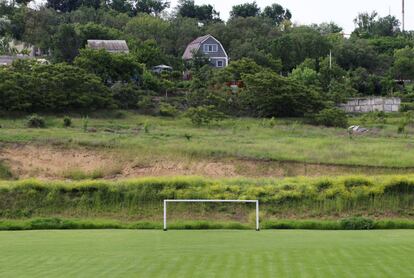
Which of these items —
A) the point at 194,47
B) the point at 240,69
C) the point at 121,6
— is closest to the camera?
the point at 240,69

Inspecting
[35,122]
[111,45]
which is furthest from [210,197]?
[111,45]

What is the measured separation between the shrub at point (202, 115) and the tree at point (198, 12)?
90.2 meters

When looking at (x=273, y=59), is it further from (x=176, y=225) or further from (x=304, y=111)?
(x=176, y=225)

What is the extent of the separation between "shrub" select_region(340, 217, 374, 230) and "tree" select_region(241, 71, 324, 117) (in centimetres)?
3204

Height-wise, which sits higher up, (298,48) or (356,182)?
(298,48)

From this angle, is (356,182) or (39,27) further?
(39,27)

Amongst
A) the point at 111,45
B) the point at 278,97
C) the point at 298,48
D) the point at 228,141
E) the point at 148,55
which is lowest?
the point at 228,141

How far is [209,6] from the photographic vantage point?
144 m

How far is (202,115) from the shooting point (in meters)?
56.2

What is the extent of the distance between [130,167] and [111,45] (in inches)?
1879

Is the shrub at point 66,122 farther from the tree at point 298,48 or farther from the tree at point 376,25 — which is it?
the tree at point 376,25

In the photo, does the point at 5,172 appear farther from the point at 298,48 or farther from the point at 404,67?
the point at 404,67

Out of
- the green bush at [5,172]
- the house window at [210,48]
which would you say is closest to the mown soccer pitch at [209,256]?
the green bush at [5,172]

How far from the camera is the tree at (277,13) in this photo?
518 ft
